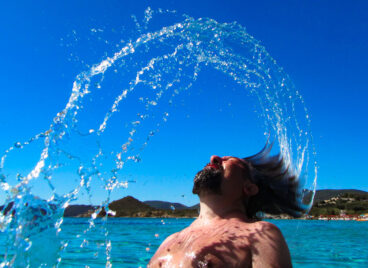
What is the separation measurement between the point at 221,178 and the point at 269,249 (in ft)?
3.29

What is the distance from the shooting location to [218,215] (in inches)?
123

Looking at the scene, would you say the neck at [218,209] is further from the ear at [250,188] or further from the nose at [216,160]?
the nose at [216,160]

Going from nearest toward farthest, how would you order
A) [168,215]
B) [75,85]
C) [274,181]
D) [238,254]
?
1. [238,254]
2. [274,181]
3. [75,85]
4. [168,215]

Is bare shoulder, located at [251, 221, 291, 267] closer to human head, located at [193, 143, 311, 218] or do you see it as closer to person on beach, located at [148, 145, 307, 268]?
person on beach, located at [148, 145, 307, 268]

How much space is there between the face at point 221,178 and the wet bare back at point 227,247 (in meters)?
0.34

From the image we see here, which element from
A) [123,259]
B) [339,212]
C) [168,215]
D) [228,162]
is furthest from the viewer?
[168,215]

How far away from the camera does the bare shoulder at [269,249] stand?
7.78 feet

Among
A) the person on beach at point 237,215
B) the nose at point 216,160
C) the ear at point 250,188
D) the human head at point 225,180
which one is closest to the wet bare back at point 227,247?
the person on beach at point 237,215

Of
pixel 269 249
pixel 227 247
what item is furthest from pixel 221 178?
pixel 269 249

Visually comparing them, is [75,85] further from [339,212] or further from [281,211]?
[339,212]

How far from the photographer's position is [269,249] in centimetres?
244

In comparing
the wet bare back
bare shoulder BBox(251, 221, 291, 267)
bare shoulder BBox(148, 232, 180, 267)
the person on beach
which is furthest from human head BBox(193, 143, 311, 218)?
bare shoulder BBox(251, 221, 291, 267)

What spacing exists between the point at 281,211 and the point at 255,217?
0.41 m

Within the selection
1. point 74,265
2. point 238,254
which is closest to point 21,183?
point 238,254
